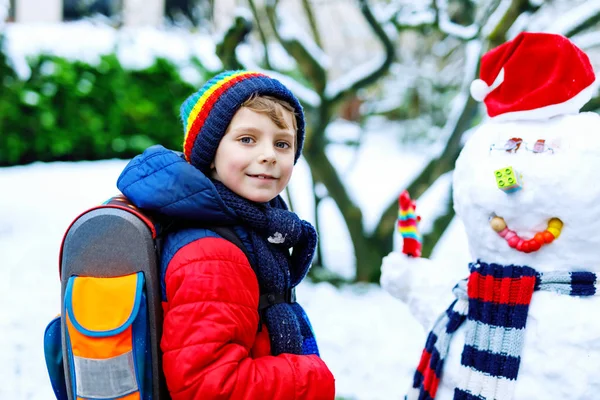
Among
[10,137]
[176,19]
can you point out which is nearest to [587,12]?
[10,137]

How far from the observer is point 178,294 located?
A: 1391mm

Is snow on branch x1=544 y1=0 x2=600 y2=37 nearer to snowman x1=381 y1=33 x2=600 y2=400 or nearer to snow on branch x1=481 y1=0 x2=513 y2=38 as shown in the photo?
snow on branch x1=481 y1=0 x2=513 y2=38

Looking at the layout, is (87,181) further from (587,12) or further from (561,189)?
(561,189)

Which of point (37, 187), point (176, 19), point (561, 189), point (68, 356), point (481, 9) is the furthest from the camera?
point (176, 19)

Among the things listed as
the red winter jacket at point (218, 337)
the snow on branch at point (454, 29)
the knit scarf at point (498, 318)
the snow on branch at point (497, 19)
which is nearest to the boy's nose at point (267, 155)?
the red winter jacket at point (218, 337)

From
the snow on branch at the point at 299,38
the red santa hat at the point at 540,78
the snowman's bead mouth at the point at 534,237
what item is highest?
the snow on branch at the point at 299,38

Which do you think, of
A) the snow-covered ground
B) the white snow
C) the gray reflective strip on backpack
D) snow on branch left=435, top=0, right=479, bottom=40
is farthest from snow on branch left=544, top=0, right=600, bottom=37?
the white snow

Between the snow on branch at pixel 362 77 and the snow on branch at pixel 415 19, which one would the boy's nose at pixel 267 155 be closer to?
the snow on branch at pixel 362 77

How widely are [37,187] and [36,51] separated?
5.36 feet

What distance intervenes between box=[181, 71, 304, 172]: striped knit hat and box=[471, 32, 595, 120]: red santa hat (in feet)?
2.61

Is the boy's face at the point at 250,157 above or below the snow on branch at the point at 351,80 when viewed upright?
below

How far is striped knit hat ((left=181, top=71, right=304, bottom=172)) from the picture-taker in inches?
61.2

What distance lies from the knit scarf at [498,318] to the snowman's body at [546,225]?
0.07ft

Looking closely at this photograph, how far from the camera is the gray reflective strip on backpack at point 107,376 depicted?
139cm
